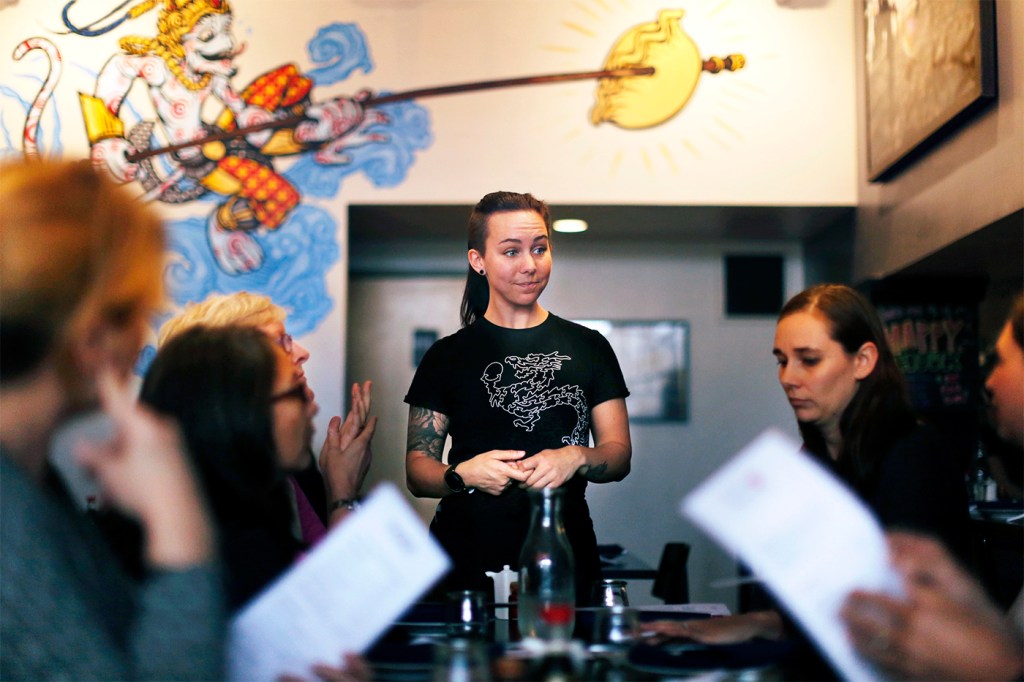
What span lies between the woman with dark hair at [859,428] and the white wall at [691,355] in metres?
3.09

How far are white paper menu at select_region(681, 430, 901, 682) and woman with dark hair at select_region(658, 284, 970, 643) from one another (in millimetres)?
397

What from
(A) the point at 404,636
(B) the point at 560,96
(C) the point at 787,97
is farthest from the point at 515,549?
(C) the point at 787,97

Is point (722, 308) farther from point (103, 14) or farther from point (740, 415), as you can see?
point (103, 14)

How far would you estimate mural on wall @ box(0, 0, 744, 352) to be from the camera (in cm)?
399

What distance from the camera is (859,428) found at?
5.30 feet

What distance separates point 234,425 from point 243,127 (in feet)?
10.3

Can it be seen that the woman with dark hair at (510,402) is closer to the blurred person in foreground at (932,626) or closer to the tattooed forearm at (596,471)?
the tattooed forearm at (596,471)

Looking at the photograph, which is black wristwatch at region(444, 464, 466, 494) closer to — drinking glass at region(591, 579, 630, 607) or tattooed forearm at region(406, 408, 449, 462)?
tattooed forearm at region(406, 408, 449, 462)

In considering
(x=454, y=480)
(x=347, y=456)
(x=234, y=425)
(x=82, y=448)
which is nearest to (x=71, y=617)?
(x=82, y=448)

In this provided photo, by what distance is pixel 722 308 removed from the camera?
4922mm

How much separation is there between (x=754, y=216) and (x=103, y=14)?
114 inches

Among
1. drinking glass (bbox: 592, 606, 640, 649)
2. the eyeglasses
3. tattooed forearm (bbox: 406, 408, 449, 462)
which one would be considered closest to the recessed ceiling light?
tattooed forearm (bbox: 406, 408, 449, 462)

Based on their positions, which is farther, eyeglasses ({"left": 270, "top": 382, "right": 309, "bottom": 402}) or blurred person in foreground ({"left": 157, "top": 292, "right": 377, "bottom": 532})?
blurred person in foreground ({"left": 157, "top": 292, "right": 377, "bottom": 532})

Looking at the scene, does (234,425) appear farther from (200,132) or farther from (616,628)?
(200,132)
